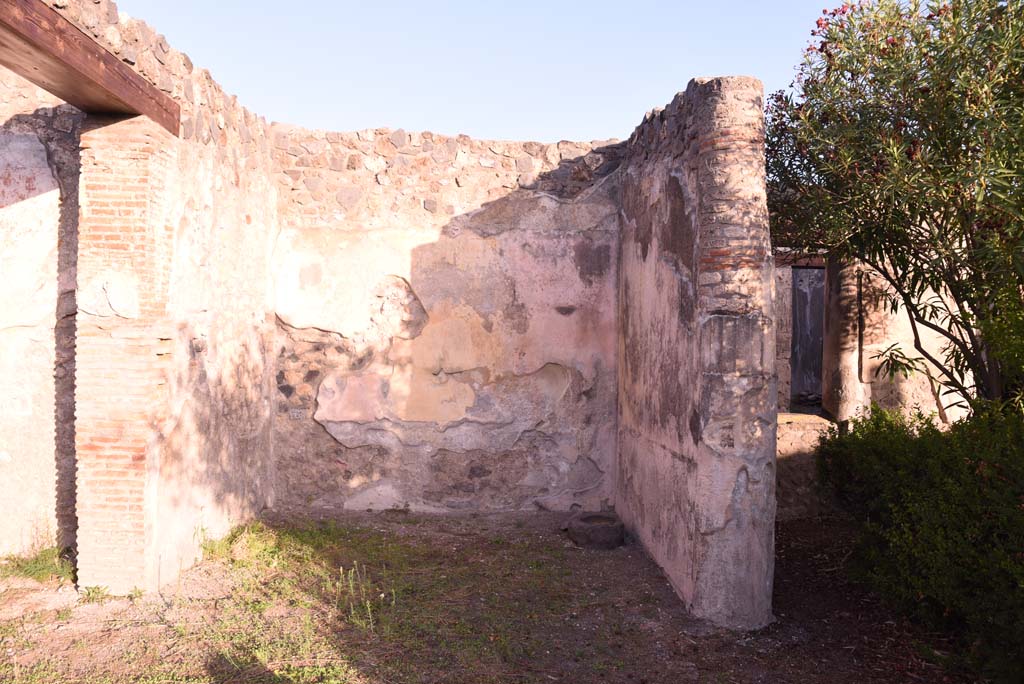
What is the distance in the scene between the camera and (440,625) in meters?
4.28

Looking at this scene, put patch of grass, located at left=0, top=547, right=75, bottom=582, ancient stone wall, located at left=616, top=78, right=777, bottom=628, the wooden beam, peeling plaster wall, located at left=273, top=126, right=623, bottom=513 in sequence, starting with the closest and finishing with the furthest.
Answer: the wooden beam, ancient stone wall, located at left=616, top=78, right=777, bottom=628, patch of grass, located at left=0, top=547, right=75, bottom=582, peeling plaster wall, located at left=273, top=126, right=623, bottom=513

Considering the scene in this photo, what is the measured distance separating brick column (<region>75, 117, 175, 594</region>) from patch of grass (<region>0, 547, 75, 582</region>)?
0.45 metres

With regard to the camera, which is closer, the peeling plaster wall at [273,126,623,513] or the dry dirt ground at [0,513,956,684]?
the dry dirt ground at [0,513,956,684]

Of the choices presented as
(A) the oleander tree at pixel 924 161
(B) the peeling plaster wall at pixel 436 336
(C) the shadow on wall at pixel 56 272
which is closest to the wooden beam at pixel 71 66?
(C) the shadow on wall at pixel 56 272

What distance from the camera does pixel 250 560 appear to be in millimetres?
5242

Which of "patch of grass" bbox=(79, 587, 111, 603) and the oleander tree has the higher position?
the oleander tree

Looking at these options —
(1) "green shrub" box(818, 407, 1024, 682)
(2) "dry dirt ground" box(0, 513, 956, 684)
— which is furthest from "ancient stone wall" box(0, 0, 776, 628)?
(1) "green shrub" box(818, 407, 1024, 682)

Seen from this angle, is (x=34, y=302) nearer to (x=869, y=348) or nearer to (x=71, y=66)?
(x=71, y=66)

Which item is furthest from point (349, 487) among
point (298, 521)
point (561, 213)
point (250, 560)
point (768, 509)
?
point (768, 509)

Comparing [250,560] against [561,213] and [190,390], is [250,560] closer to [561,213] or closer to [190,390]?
[190,390]

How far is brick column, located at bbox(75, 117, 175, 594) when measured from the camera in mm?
4453

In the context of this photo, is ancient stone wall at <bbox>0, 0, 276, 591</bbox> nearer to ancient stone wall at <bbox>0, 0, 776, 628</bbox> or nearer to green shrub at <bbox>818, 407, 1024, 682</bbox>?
ancient stone wall at <bbox>0, 0, 776, 628</bbox>

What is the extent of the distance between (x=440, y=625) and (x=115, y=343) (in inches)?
98.2

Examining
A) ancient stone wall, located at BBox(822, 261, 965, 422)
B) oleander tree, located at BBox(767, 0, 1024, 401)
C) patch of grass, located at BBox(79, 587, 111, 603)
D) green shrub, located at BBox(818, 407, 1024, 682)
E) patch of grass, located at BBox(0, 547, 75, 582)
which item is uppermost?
oleander tree, located at BBox(767, 0, 1024, 401)
